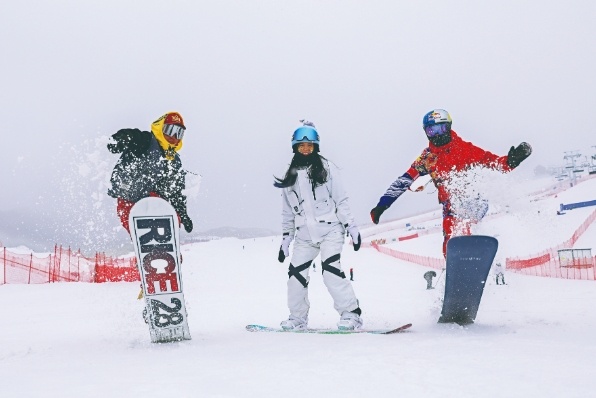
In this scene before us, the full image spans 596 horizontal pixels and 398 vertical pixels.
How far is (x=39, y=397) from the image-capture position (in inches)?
83.0

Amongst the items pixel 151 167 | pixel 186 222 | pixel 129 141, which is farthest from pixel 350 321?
pixel 129 141

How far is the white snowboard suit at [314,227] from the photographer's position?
4.75 meters

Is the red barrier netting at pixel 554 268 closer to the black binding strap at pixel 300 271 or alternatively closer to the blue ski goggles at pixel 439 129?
the blue ski goggles at pixel 439 129

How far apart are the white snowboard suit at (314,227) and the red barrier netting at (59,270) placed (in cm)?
1319

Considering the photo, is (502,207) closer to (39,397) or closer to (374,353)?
(374,353)

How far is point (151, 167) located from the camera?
4.50 m

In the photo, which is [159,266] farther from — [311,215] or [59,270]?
[59,270]

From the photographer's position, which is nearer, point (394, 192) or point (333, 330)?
point (333, 330)

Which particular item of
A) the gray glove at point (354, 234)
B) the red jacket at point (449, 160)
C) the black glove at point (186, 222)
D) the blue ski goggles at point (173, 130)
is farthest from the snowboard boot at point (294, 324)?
the blue ski goggles at point (173, 130)

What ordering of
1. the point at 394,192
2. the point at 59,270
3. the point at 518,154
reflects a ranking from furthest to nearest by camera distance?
the point at 59,270, the point at 394,192, the point at 518,154

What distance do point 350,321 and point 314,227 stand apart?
0.97 metres

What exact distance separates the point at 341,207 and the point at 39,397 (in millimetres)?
3279

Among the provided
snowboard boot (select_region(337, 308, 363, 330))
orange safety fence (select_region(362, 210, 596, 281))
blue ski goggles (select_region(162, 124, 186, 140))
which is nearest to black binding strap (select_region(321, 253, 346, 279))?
snowboard boot (select_region(337, 308, 363, 330))

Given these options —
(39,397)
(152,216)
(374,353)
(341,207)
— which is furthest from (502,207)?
(39,397)
